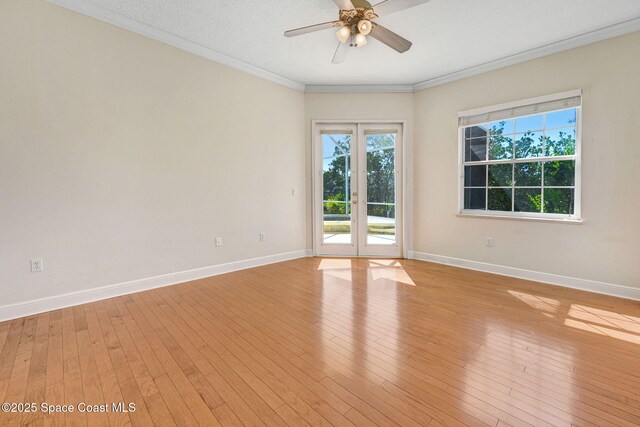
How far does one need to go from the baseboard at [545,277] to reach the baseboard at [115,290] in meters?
2.82

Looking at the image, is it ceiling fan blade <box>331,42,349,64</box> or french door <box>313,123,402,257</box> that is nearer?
ceiling fan blade <box>331,42,349,64</box>

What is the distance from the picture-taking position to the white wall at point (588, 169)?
10.4ft

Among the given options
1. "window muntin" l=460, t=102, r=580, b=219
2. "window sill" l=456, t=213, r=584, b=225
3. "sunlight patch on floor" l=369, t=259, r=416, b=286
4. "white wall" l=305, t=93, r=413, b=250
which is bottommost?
"sunlight patch on floor" l=369, t=259, r=416, b=286

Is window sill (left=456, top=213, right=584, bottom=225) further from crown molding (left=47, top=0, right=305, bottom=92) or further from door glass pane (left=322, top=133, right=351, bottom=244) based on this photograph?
crown molding (left=47, top=0, right=305, bottom=92)

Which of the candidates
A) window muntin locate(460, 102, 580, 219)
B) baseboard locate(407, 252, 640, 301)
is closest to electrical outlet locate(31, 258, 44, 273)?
baseboard locate(407, 252, 640, 301)

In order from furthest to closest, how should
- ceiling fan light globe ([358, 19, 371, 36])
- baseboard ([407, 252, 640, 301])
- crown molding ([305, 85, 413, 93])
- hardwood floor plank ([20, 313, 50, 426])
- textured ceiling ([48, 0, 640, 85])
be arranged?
crown molding ([305, 85, 413, 93]) → baseboard ([407, 252, 640, 301]) → textured ceiling ([48, 0, 640, 85]) → ceiling fan light globe ([358, 19, 371, 36]) → hardwood floor plank ([20, 313, 50, 426])

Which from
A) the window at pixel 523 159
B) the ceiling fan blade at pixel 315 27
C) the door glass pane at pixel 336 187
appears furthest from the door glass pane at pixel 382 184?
the ceiling fan blade at pixel 315 27

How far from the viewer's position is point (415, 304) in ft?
9.89

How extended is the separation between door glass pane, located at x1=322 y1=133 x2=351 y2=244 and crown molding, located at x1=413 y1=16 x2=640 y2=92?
1.67 meters

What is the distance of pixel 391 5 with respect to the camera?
2428 mm

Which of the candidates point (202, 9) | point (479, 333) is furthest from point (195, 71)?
point (479, 333)

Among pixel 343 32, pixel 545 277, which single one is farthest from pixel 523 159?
pixel 343 32

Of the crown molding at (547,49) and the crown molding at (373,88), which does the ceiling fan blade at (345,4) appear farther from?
the crown molding at (547,49)

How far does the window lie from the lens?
11.7 feet
